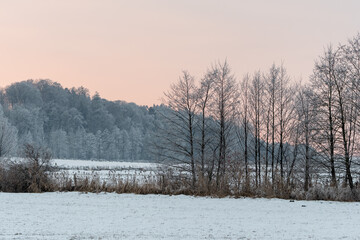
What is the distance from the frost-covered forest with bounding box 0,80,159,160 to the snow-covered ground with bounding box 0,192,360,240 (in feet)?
225

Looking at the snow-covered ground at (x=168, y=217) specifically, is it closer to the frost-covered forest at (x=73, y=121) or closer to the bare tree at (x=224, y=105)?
the bare tree at (x=224, y=105)

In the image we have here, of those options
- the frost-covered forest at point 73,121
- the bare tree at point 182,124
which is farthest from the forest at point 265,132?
the frost-covered forest at point 73,121

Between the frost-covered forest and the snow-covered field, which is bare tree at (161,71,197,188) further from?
the frost-covered forest

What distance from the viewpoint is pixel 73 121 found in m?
122

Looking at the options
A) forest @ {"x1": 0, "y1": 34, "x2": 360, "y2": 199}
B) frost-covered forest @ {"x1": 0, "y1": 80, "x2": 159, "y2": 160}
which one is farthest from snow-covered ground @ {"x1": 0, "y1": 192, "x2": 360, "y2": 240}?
frost-covered forest @ {"x1": 0, "y1": 80, "x2": 159, "y2": 160}

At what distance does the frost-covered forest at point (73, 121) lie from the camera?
102 m

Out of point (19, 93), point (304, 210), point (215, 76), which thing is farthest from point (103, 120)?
point (304, 210)

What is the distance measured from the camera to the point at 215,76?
2317 cm

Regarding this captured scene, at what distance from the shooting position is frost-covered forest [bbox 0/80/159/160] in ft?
335

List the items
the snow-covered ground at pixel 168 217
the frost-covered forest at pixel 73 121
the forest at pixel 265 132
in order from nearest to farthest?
the snow-covered ground at pixel 168 217
the forest at pixel 265 132
the frost-covered forest at pixel 73 121

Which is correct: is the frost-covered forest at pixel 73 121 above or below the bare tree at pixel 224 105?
above

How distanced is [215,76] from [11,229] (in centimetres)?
1559

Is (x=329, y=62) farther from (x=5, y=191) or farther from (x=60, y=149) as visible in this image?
(x=60, y=149)

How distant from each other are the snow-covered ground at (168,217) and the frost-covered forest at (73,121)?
68637mm
